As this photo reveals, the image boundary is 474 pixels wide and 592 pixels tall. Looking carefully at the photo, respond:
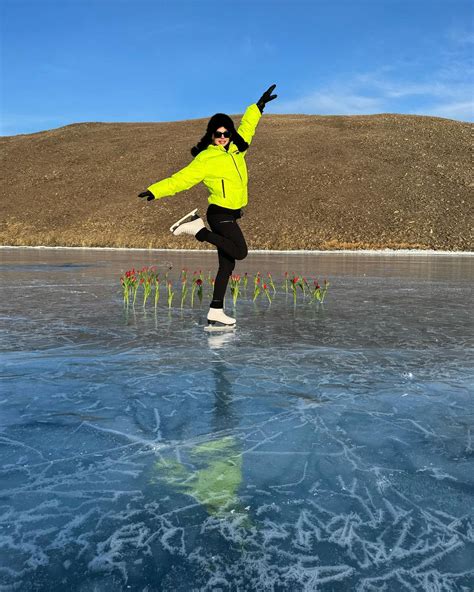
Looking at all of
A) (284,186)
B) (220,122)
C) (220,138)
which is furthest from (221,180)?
(284,186)

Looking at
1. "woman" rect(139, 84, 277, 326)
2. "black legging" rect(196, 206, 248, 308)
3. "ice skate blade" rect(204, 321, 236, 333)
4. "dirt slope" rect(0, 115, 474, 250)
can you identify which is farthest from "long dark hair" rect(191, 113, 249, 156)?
"dirt slope" rect(0, 115, 474, 250)

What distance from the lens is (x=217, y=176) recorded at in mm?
7578

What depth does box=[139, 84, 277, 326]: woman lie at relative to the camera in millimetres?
7520

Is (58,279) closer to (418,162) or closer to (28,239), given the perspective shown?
(28,239)

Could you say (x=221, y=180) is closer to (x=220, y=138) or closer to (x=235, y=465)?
(x=220, y=138)

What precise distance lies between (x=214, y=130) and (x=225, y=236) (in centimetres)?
125

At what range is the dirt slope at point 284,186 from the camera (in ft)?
184

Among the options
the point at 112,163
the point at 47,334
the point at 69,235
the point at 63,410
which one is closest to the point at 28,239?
the point at 69,235

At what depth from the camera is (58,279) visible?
17.0 metres

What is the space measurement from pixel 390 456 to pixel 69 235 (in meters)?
58.2

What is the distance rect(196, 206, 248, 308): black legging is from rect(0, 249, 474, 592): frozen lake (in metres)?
1.20

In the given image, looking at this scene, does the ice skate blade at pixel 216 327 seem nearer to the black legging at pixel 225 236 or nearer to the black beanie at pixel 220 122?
the black legging at pixel 225 236

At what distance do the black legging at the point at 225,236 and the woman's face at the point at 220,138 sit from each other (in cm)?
75

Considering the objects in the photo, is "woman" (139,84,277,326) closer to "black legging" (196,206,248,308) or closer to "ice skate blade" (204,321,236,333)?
"black legging" (196,206,248,308)
